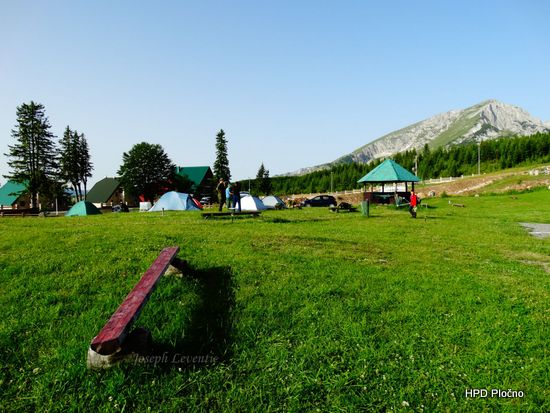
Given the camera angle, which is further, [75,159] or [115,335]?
[75,159]

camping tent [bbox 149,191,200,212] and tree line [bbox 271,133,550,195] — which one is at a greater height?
tree line [bbox 271,133,550,195]

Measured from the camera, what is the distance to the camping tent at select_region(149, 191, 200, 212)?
→ 33094mm

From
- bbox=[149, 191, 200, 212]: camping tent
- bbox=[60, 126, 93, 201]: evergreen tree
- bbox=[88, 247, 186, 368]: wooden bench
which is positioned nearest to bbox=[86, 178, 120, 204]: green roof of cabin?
bbox=[60, 126, 93, 201]: evergreen tree

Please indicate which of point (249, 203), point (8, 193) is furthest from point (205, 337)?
point (8, 193)

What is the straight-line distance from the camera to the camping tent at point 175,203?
1303 inches

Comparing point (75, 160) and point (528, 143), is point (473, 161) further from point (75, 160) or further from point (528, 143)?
point (75, 160)

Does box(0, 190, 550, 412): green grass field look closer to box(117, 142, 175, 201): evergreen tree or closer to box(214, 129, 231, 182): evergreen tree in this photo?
box(117, 142, 175, 201): evergreen tree

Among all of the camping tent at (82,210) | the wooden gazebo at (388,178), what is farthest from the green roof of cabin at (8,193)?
the wooden gazebo at (388,178)

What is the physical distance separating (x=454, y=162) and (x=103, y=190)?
104 m

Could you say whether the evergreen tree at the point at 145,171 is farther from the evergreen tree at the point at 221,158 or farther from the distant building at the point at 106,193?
the distant building at the point at 106,193

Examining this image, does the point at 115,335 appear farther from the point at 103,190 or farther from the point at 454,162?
the point at 454,162

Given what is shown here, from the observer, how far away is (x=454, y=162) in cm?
10238

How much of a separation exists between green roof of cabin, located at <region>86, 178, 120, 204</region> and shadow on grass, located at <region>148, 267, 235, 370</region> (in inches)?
3454

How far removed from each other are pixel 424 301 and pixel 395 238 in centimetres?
740
